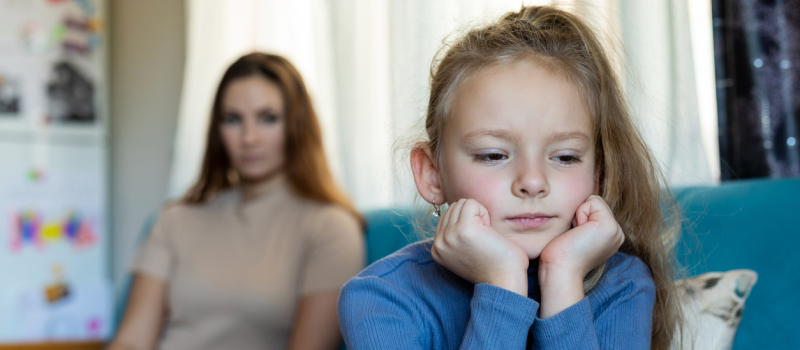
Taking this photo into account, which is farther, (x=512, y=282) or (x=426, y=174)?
(x=426, y=174)

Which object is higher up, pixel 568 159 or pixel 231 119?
pixel 231 119

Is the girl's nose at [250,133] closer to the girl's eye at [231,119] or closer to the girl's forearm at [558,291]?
the girl's eye at [231,119]

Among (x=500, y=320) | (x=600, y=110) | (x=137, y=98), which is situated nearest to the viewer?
(x=500, y=320)

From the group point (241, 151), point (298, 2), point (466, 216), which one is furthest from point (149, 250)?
point (466, 216)

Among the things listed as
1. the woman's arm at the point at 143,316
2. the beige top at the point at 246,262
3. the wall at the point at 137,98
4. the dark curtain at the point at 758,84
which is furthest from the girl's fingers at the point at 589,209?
the wall at the point at 137,98

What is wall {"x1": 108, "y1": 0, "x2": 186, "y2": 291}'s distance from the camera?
312 cm

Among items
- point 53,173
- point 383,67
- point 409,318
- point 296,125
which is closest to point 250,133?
point 296,125

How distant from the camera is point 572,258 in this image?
792 mm

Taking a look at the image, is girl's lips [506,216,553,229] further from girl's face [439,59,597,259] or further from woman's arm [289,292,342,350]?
woman's arm [289,292,342,350]

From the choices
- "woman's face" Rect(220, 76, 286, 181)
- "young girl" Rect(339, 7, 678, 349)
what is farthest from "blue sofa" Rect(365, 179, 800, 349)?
"woman's face" Rect(220, 76, 286, 181)

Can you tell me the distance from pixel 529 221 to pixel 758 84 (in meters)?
0.73

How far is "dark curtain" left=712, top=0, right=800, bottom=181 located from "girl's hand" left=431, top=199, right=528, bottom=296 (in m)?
0.63

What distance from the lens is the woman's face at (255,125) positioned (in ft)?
5.83

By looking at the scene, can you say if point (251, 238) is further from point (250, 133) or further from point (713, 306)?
point (713, 306)
